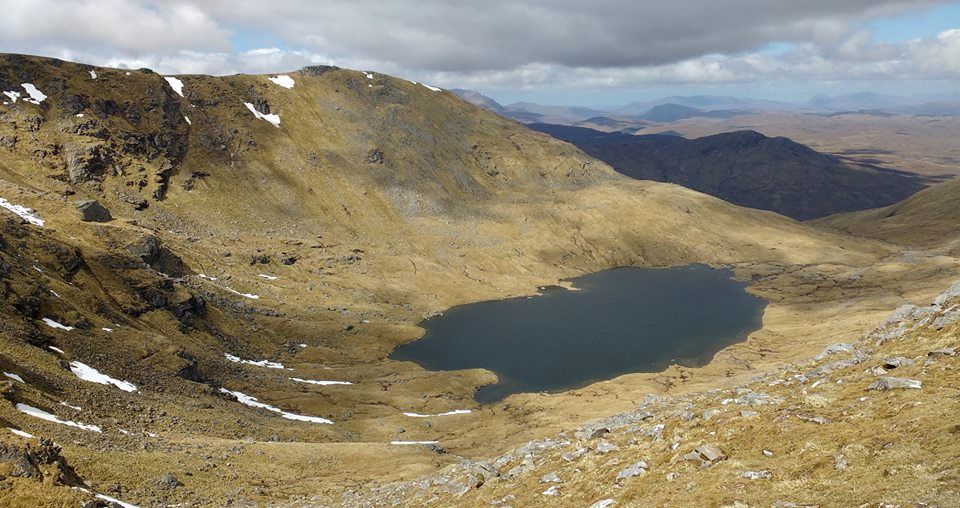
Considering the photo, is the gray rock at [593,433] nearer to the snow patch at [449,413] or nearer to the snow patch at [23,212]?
the snow patch at [449,413]

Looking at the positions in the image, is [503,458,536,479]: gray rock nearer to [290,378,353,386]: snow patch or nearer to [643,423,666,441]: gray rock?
[643,423,666,441]: gray rock

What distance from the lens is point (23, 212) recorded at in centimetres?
10250

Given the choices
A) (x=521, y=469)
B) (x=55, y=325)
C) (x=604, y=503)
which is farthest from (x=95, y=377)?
(x=604, y=503)

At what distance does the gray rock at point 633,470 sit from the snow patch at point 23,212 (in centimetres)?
11532

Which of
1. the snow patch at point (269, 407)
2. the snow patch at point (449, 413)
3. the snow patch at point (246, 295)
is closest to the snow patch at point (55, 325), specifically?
the snow patch at point (269, 407)

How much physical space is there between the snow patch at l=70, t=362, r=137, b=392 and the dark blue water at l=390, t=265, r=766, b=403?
183ft

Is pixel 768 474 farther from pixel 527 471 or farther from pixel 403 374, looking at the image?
pixel 403 374

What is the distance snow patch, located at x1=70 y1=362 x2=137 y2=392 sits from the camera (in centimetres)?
5656

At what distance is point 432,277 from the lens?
168 meters

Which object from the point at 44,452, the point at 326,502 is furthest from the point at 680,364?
the point at 44,452

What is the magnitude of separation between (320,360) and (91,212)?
201 feet

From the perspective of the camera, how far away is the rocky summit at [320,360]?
23312mm

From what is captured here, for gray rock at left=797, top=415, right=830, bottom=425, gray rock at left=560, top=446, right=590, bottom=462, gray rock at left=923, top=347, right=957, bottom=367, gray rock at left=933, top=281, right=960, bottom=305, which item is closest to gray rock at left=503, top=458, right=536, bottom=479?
gray rock at left=560, top=446, right=590, bottom=462

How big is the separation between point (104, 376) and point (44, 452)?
3175 cm
